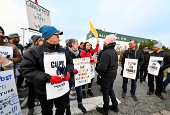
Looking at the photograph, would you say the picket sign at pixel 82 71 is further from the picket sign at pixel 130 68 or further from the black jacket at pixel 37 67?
the picket sign at pixel 130 68

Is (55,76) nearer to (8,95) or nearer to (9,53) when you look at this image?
(8,95)

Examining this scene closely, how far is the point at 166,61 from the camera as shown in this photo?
3.21 m

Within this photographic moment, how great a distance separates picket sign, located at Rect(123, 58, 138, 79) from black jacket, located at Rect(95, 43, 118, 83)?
48.0 inches

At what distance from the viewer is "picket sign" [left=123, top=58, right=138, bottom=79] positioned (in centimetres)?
296

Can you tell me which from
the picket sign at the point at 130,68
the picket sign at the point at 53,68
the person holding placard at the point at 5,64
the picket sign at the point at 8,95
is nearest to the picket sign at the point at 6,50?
the person holding placard at the point at 5,64

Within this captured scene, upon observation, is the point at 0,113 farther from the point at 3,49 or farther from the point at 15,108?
the point at 3,49

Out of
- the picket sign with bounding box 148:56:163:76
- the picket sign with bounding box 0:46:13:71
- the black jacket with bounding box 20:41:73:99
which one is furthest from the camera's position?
the picket sign with bounding box 148:56:163:76

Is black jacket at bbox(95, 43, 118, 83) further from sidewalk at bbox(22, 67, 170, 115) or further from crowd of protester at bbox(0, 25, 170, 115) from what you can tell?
sidewalk at bbox(22, 67, 170, 115)

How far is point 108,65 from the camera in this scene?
2.16m

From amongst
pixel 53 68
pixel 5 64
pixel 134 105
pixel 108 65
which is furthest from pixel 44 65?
pixel 134 105

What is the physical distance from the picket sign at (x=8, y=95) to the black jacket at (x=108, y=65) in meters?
1.93

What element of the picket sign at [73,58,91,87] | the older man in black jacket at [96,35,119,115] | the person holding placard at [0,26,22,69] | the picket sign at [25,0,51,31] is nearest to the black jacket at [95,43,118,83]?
the older man in black jacket at [96,35,119,115]

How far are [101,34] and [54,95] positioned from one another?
54.8 ft

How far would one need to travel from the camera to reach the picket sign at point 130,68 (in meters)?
2.96
